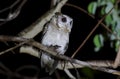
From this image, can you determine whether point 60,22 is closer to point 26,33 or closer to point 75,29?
point 26,33

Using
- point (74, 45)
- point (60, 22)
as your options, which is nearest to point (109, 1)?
point (60, 22)

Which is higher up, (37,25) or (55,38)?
(37,25)

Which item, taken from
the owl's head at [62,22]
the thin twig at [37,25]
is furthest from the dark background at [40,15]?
the thin twig at [37,25]

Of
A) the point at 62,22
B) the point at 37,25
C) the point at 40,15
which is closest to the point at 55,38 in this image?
the point at 62,22

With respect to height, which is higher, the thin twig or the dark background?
the thin twig

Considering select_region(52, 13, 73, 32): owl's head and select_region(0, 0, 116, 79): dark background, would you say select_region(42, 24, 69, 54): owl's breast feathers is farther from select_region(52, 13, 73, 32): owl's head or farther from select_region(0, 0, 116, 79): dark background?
select_region(0, 0, 116, 79): dark background

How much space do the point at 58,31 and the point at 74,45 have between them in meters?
1.78

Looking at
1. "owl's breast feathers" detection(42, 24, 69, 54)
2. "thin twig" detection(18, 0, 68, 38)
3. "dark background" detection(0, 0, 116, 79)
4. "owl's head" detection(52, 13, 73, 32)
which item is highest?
"thin twig" detection(18, 0, 68, 38)

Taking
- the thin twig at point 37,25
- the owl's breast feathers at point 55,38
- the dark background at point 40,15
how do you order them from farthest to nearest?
1. the dark background at point 40,15
2. the owl's breast feathers at point 55,38
3. the thin twig at point 37,25

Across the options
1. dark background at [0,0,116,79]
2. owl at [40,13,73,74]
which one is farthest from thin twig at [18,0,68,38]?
dark background at [0,0,116,79]

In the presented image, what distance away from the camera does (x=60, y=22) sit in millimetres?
3213

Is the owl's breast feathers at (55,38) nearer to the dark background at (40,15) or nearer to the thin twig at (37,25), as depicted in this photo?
the thin twig at (37,25)

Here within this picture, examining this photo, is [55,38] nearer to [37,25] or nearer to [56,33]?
[56,33]

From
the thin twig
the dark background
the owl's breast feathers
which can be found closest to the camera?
the thin twig
